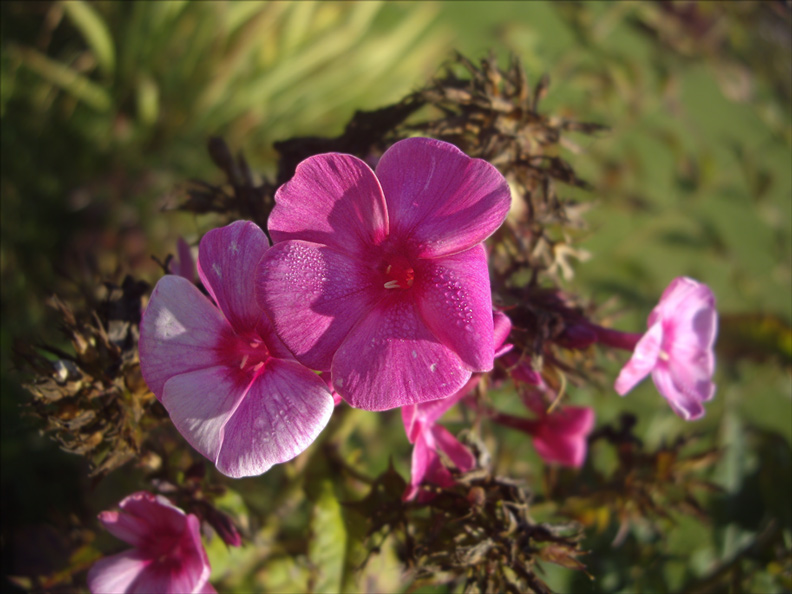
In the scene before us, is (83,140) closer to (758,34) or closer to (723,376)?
(723,376)

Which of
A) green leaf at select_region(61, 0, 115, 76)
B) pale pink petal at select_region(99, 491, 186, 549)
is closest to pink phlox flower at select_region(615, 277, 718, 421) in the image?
pale pink petal at select_region(99, 491, 186, 549)

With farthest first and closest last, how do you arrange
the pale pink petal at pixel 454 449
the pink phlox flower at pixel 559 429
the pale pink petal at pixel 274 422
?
1. the pink phlox flower at pixel 559 429
2. the pale pink petal at pixel 454 449
3. the pale pink petal at pixel 274 422

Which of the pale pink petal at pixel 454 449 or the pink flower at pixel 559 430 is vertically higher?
the pale pink petal at pixel 454 449

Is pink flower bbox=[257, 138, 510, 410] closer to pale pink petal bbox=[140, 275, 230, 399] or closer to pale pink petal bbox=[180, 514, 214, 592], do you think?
pale pink petal bbox=[140, 275, 230, 399]

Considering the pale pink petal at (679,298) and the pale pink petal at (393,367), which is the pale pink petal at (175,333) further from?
the pale pink petal at (679,298)

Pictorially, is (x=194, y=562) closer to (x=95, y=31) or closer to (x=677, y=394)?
(x=677, y=394)

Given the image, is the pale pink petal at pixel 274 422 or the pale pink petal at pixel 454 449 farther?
the pale pink petal at pixel 454 449

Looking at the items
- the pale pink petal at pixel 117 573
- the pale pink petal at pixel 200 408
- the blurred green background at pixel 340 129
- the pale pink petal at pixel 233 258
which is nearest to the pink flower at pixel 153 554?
the pale pink petal at pixel 117 573

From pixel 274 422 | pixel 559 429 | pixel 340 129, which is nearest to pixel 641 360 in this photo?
pixel 559 429
